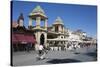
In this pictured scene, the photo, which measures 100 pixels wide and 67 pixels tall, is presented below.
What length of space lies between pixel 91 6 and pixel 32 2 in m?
0.80

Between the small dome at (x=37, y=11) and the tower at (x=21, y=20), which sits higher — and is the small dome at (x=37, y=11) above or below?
above

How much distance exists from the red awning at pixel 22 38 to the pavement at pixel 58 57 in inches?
5.3

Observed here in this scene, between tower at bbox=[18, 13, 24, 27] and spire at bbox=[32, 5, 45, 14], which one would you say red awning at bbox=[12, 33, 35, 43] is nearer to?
tower at bbox=[18, 13, 24, 27]

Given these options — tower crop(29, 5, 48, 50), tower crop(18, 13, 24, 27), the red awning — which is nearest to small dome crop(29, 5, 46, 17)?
tower crop(29, 5, 48, 50)

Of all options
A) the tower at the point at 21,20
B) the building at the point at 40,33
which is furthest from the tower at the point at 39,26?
the tower at the point at 21,20

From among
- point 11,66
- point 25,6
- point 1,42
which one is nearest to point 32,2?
point 25,6

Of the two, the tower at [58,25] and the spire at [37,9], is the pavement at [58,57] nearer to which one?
the tower at [58,25]

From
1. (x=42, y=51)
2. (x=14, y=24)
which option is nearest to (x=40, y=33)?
(x=42, y=51)

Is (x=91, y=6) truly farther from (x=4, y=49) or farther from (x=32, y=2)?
(x=4, y=49)

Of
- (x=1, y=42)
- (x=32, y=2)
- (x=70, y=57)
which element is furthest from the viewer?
(x=70, y=57)

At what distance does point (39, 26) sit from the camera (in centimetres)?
246

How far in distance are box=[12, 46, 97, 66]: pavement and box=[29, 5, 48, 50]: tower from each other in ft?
0.54

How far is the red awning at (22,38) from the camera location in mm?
2309

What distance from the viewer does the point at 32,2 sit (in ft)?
7.91
